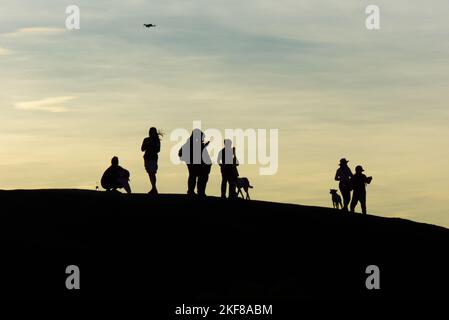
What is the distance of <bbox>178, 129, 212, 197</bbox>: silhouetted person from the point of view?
38.3 metres

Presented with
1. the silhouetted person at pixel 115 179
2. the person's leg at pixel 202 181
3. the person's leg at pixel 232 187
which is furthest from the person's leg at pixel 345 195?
the silhouetted person at pixel 115 179

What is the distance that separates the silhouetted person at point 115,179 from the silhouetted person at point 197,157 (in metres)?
2.58

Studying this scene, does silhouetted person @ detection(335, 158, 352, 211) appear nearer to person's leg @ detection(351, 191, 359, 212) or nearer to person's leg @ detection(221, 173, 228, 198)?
person's leg @ detection(351, 191, 359, 212)

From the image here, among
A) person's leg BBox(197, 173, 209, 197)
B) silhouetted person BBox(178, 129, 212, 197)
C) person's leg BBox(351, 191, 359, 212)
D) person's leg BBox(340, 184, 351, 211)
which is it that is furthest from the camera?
person's leg BBox(351, 191, 359, 212)

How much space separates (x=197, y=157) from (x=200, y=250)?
277 inches

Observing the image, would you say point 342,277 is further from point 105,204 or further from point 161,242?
point 105,204

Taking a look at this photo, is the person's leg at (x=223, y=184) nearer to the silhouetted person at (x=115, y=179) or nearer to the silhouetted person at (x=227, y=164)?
the silhouetted person at (x=227, y=164)

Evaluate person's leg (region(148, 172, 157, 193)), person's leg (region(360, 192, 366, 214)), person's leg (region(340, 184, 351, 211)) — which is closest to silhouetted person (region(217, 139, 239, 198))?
person's leg (region(148, 172, 157, 193))

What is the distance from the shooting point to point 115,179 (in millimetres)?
40000

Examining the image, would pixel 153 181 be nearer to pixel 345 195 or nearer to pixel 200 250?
pixel 345 195

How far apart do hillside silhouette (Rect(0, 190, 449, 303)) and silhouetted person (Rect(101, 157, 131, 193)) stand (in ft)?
3.98

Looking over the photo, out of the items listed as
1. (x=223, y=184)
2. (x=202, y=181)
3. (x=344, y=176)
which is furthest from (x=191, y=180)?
(x=344, y=176)

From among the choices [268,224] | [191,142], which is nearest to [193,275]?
[268,224]
